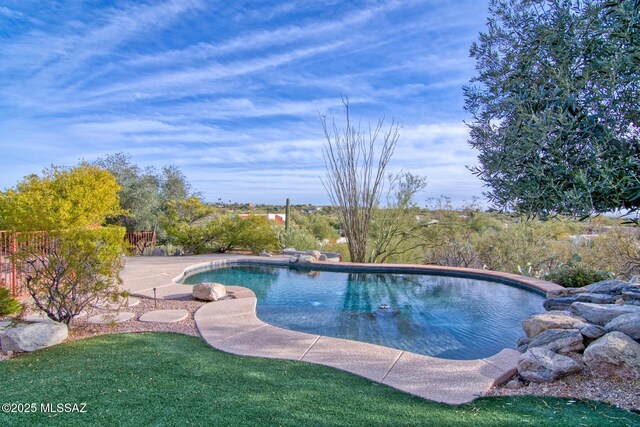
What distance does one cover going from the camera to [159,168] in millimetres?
14453

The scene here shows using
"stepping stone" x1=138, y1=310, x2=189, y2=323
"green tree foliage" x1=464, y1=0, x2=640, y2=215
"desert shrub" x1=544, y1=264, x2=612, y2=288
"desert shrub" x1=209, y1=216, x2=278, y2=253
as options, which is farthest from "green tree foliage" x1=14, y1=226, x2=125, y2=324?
"desert shrub" x1=209, y1=216, x2=278, y2=253

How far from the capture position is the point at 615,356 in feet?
10.2

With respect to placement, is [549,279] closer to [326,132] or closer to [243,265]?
[326,132]

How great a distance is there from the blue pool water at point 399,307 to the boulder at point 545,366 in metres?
0.97

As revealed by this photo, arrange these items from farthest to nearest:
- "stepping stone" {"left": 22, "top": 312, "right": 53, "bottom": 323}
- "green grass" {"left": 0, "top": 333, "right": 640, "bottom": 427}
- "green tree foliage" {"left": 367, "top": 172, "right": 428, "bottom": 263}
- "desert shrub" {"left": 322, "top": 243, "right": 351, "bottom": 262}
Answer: "desert shrub" {"left": 322, "top": 243, "right": 351, "bottom": 262} → "green tree foliage" {"left": 367, "top": 172, "right": 428, "bottom": 263} → "stepping stone" {"left": 22, "top": 312, "right": 53, "bottom": 323} → "green grass" {"left": 0, "top": 333, "right": 640, "bottom": 427}

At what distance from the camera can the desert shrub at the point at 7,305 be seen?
4609mm

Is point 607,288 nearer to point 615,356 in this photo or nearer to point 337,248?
point 615,356

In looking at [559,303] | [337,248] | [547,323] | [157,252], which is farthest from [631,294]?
[157,252]

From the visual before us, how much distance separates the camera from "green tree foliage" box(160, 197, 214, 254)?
11500 millimetres

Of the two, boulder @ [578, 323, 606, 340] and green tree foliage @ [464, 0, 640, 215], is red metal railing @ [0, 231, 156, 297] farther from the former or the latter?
boulder @ [578, 323, 606, 340]

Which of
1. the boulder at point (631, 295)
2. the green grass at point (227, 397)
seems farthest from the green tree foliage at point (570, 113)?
the boulder at point (631, 295)

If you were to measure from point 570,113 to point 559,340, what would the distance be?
2.40 metres

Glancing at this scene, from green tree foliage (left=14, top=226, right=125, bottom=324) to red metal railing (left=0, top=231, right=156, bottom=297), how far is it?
0.03 m

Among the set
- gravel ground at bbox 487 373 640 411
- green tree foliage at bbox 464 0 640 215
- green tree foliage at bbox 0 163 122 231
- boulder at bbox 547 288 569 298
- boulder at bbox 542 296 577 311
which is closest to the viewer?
green tree foliage at bbox 464 0 640 215
